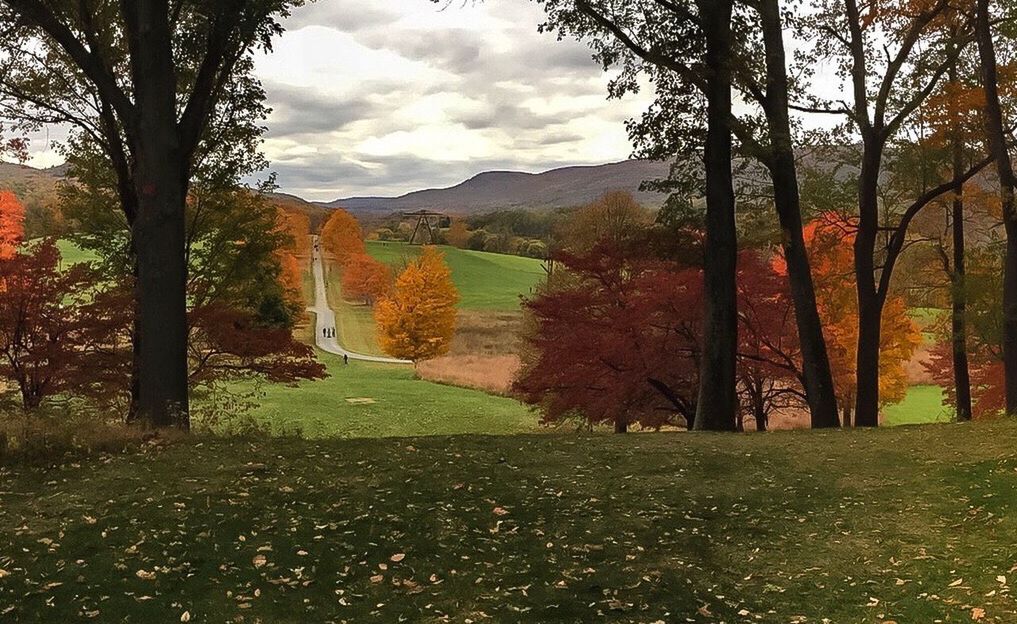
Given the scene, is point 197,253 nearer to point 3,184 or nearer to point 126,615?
point 3,184

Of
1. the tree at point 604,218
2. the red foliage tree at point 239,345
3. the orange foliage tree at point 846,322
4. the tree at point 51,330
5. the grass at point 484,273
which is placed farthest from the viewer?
the grass at point 484,273

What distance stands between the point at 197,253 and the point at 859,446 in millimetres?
12099

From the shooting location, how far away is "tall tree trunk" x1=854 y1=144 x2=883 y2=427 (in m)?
13.1

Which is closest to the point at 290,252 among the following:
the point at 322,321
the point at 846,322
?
the point at 846,322

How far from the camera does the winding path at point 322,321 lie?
51.1 m

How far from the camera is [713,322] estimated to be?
456 inches

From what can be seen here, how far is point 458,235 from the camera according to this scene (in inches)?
3718

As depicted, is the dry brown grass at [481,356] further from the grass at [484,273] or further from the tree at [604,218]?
the tree at [604,218]

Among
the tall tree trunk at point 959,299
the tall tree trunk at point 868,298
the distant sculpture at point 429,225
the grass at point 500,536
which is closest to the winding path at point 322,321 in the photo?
the distant sculpture at point 429,225

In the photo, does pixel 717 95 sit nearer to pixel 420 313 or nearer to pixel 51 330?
pixel 51 330

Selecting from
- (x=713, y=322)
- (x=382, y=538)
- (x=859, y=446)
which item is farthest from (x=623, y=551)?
(x=713, y=322)

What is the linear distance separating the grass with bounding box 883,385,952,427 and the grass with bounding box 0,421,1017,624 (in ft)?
89.3

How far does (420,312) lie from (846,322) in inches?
948

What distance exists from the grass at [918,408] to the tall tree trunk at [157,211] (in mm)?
29906
